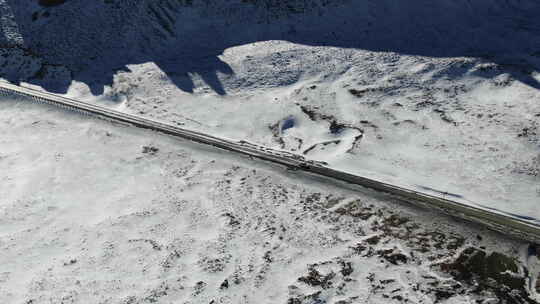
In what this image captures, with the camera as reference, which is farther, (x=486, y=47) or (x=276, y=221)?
(x=486, y=47)

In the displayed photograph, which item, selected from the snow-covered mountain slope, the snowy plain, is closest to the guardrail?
the snowy plain

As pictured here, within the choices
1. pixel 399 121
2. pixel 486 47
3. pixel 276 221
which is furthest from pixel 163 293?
pixel 486 47

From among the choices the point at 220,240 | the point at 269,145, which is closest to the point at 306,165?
the point at 269,145

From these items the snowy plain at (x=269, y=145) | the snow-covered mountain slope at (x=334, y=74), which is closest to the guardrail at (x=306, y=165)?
the snowy plain at (x=269, y=145)

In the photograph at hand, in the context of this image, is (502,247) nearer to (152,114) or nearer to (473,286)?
(473,286)

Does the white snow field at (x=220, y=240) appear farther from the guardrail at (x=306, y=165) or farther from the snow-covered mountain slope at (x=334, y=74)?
the snow-covered mountain slope at (x=334, y=74)
